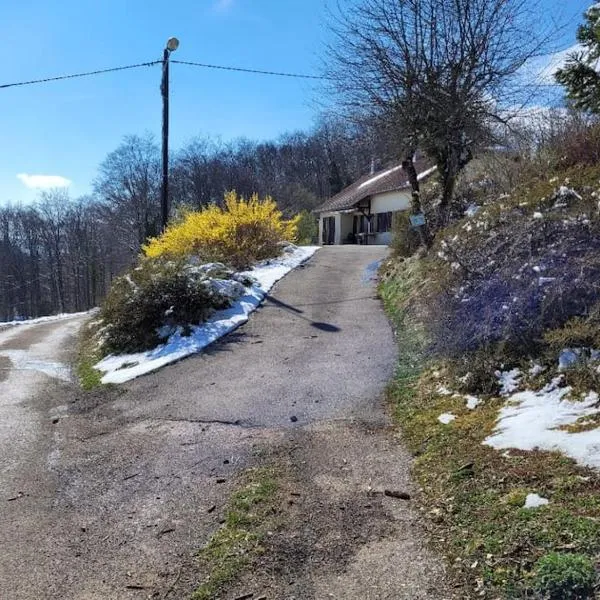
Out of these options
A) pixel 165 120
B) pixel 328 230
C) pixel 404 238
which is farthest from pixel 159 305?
pixel 328 230

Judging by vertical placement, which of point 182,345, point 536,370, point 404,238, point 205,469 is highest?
point 404,238

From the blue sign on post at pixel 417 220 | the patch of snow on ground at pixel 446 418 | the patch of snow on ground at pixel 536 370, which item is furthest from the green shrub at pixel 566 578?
A: the blue sign on post at pixel 417 220

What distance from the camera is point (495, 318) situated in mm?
5621

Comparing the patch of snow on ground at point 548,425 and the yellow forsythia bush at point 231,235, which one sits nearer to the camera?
the patch of snow on ground at point 548,425

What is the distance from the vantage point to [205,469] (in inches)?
197

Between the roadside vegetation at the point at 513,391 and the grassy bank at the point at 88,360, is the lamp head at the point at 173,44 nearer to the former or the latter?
the grassy bank at the point at 88,360

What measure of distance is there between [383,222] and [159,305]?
74.3 feet

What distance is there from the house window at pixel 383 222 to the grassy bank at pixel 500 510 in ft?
86.2

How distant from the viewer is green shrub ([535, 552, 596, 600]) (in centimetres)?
249

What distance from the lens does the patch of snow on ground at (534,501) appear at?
3.28 m

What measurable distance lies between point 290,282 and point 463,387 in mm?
9077

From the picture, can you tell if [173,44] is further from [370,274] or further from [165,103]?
[370,274]

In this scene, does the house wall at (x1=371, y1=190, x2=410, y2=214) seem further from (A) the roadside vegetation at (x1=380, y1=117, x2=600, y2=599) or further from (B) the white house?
(A) the roadside vegetation at (x1=380, y1=117, x2=600, y2=599)

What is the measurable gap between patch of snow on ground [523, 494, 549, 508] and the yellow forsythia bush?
13.3m
